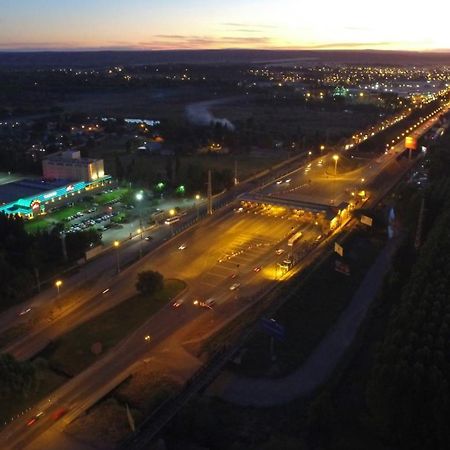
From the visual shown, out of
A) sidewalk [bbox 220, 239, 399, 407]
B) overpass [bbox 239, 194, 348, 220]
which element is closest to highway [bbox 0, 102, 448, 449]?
overpass [bbox 239, 194, 348, 220]

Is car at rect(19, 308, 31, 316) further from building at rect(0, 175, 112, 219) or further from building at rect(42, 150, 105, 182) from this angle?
building at rect(42, 150, 105, 182)

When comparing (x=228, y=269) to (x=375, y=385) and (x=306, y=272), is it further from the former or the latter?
(x=375, y=385)

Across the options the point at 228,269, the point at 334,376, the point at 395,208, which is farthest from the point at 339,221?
the point at 334,376

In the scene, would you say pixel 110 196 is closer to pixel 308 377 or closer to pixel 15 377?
pixel 15 377

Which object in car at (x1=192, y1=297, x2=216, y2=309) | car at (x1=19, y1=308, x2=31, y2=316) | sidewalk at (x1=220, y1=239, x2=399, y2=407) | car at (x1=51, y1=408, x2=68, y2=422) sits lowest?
car at (x1=51, y1=408, x2=68, y2=422)

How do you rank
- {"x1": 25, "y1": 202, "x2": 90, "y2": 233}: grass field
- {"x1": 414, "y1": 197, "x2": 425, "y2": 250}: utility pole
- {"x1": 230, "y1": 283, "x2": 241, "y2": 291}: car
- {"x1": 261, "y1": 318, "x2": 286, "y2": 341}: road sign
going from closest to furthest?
{"x1": 261, "y1": 318, "x2": 286, "y2": 341}: road sign, {"x1": 230, "y1": 283, "x2": 241, "y2": 291}: car, {"x1": 414, "y1": 197, "x2": 425, "y2": 250}: utility pole, {"x1": 25, "y1": 202, "x2": 90, "y2": 233}: grass field

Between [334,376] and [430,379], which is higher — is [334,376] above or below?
below

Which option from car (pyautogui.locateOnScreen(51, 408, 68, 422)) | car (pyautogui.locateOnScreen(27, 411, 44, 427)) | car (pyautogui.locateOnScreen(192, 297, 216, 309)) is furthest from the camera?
car (pyautogui.locateOnScreen(192, 297, 216, 309))
